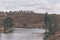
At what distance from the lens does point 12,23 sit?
9.54 metres

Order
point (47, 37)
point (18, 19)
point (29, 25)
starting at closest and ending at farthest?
point (47, 37), point (29, 25), point (18, 19)

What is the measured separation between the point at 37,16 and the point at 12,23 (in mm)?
1199

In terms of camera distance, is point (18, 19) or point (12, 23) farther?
point (18, 19)

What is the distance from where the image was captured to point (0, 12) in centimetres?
1025

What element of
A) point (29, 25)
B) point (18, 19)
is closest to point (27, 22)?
point (29, 25)

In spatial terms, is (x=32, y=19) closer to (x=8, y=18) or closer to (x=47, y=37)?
(x=8, y=18)

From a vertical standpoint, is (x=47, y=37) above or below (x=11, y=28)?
above

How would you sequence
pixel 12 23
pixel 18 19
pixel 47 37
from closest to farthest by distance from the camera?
pixel 47 37 < pixel 12 23 < pixel 18 19

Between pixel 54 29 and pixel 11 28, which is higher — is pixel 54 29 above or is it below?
above

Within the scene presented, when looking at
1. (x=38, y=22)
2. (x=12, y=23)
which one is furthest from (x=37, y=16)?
(x=12, y=23)

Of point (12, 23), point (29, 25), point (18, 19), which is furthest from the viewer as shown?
point (18, 19)

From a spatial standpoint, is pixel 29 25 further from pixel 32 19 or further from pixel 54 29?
pixel 54 29

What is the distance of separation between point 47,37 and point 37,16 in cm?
478

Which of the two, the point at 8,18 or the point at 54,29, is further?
the point at 8,18
